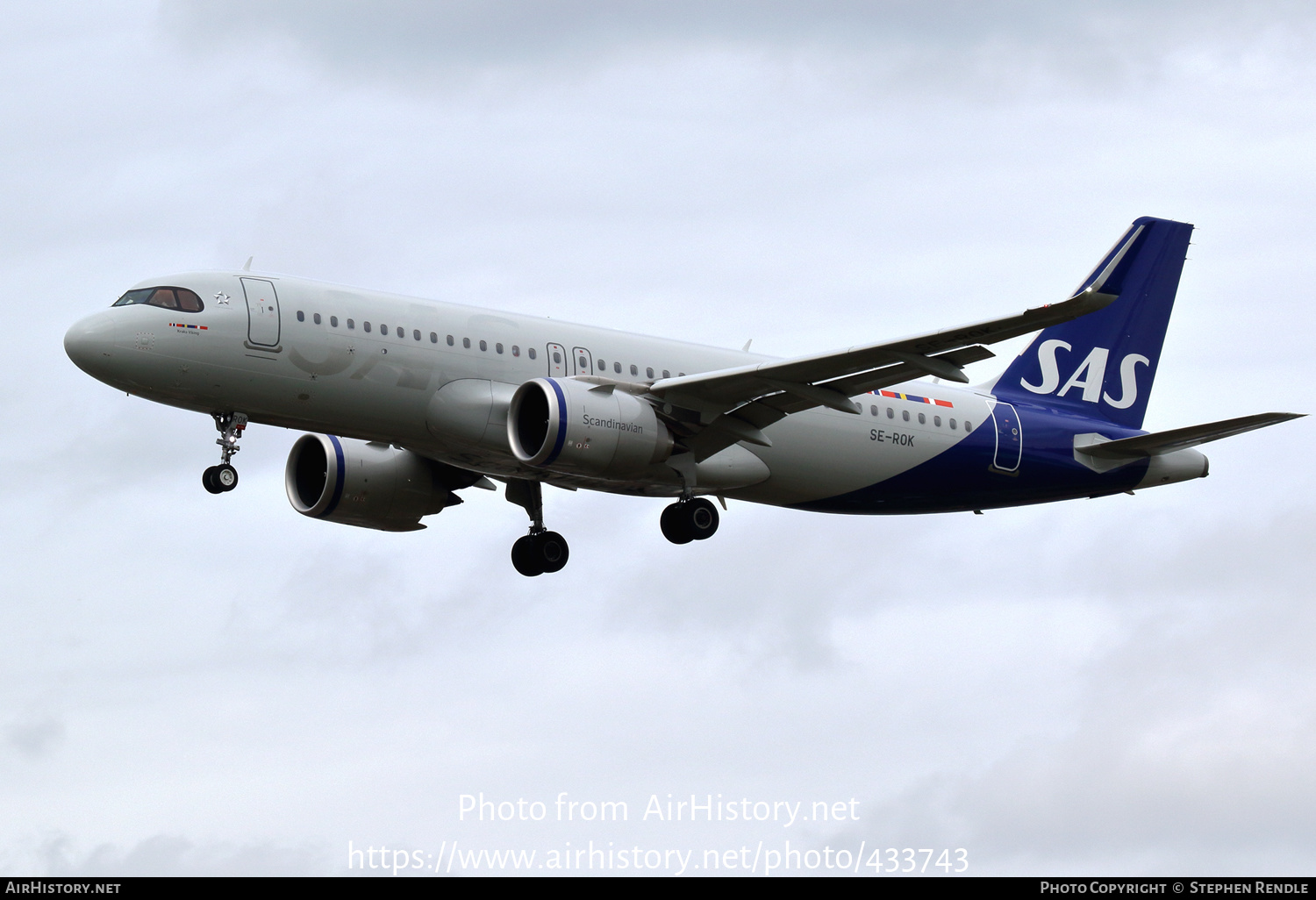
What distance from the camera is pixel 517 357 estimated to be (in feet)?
117

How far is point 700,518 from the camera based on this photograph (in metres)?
37.4

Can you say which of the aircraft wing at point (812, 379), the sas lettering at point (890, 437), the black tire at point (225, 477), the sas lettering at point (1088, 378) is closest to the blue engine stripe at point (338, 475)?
the black tire at point (225, 477)

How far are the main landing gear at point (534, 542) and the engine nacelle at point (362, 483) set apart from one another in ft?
5.26

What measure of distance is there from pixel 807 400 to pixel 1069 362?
36.8ft

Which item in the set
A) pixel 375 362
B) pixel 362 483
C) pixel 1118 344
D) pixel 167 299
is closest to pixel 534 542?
pixel 362 483

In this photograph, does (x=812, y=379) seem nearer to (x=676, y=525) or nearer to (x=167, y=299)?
(x=676, y=525)

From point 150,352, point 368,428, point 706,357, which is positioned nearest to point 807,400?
point 706,357

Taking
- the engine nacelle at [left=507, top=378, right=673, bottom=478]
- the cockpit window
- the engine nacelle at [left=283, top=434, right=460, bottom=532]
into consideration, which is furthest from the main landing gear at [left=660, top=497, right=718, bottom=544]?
the cockpit window

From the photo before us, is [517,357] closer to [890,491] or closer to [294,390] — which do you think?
[294,390]

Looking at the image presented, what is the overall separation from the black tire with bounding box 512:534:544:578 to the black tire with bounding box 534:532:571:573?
88 mm

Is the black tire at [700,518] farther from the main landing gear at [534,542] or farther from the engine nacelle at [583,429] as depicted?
the main landing gear at [534,542]

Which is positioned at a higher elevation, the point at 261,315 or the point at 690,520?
the point at 261,315

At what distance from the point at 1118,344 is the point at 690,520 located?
14089 mm

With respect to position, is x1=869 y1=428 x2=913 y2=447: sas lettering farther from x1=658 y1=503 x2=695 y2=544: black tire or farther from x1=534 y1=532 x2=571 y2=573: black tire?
x1=534 y1=532 x2=571 y2=573: black tire
